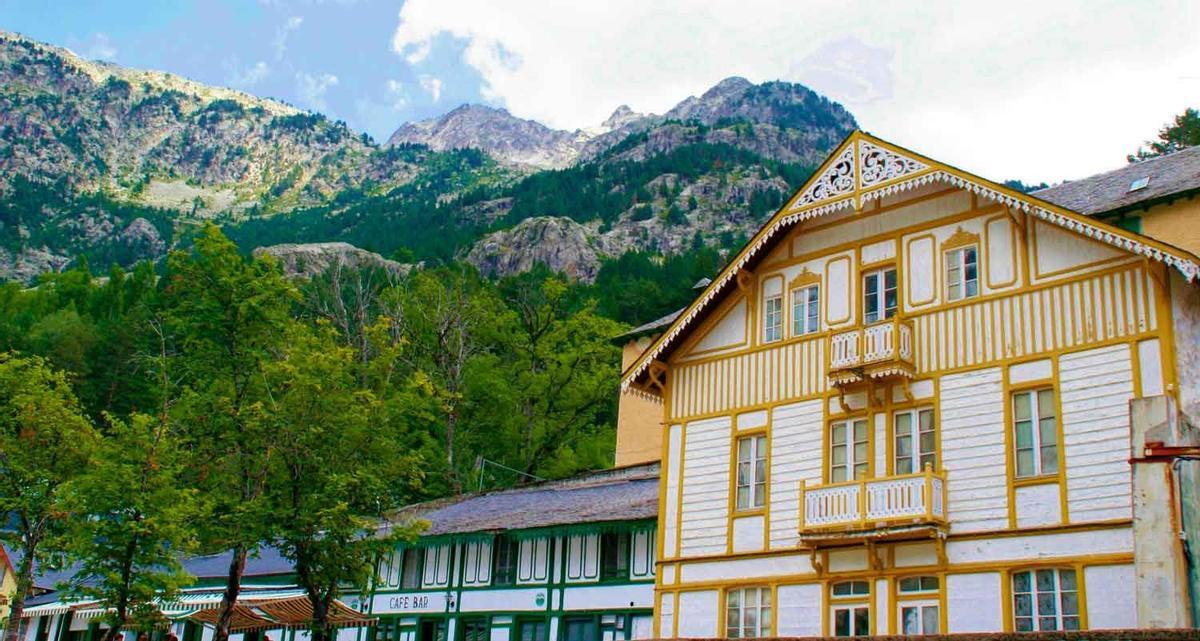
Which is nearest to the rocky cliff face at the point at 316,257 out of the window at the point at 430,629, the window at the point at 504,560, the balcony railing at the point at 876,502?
the window at the point at 430,629

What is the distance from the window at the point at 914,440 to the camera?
23.7 meters

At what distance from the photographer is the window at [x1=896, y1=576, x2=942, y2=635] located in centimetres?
2259

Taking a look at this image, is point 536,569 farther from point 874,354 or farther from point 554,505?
point 874,354

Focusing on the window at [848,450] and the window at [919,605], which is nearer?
the window at [919,605]

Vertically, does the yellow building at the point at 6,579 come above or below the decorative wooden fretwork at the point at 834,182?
below

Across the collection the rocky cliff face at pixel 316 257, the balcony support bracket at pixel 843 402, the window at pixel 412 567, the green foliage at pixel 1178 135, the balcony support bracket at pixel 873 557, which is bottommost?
the balcony support bracket at pixel 873 557

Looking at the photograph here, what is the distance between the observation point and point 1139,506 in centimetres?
1458

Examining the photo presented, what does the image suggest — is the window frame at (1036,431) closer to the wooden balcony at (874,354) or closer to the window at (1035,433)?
the window at (1035,433)

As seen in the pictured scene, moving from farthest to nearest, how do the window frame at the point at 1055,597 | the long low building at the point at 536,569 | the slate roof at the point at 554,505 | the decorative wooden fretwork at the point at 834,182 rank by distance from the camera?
the slate roof at the point at 554,505 < the long low building at the point at 536,569 < the decorative wooden fretwork at the point at 834,182 < the window frame at the point at 1055,597

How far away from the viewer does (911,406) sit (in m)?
24.3

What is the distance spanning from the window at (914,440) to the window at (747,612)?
161 inches

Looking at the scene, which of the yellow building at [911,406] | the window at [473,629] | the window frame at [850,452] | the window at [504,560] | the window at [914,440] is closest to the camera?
the yellow building at [911,406]

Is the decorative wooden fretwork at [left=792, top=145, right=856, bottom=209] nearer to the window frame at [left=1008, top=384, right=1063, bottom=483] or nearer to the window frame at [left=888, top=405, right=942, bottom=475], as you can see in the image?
the window frame at [left=888, top=405, right=942, bottom=475]

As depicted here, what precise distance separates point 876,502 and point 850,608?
232 cm
